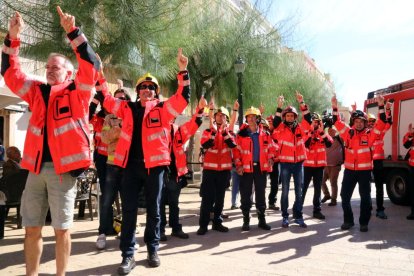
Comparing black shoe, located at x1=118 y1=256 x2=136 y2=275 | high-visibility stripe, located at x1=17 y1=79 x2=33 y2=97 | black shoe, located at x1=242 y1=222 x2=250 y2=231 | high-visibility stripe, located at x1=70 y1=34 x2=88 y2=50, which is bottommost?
black shoe, located at x1=242 y1=222 x2=250 y2=231

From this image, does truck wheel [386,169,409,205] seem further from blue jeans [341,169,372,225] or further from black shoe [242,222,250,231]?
black shoe [242,222,250,231]

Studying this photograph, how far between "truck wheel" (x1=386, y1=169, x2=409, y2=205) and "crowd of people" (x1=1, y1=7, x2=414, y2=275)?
3.10m

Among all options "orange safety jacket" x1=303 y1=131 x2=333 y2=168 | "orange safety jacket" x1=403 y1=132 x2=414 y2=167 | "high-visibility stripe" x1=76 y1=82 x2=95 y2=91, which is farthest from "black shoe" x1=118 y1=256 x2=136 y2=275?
"orange safety jacket" x1=403 y1=132 x2=414 y2=167

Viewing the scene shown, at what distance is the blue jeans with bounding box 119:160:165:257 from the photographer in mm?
4207

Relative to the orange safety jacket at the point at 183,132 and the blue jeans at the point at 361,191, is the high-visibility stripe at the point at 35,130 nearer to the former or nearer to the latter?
the orange safety jacket at the point at 183,132

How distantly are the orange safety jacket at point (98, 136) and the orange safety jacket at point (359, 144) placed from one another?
12.6ft

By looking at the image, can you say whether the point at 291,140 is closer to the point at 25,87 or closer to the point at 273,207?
the point at 273,207

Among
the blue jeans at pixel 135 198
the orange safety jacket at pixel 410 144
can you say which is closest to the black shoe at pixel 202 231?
the blue jeans at pixel 135 198

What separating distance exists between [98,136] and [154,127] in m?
1.85

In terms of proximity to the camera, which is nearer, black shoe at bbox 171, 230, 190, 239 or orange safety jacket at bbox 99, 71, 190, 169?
orange safety jacket at bbox 99, 71, 190, 169

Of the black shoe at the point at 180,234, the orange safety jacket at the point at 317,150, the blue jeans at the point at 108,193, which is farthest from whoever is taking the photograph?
the orange safety jacket at the point at 317,150

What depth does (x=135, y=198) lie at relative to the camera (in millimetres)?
4277

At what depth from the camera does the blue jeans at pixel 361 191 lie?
6.52m

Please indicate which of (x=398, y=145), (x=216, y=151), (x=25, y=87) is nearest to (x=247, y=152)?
(x=216, y=151)
